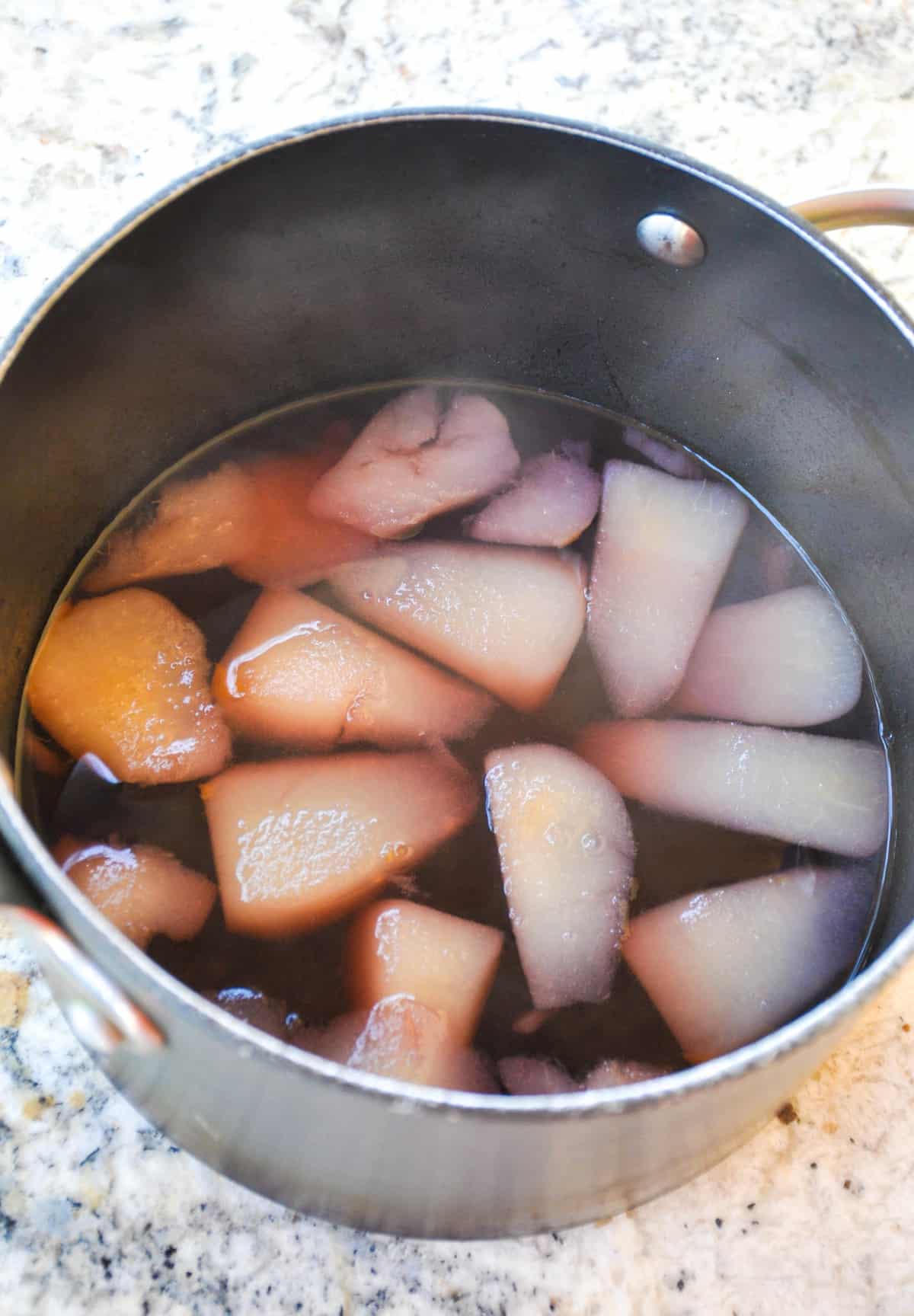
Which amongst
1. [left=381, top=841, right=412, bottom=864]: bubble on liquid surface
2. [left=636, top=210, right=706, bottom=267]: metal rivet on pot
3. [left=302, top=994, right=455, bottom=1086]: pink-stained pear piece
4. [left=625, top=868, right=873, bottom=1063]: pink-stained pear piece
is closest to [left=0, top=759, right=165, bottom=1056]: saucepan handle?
[left=302, top=994, right=455, bottom=1086]: pink-stained pear piece

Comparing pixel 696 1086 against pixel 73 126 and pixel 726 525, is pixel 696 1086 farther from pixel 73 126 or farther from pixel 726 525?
pixel 73 126

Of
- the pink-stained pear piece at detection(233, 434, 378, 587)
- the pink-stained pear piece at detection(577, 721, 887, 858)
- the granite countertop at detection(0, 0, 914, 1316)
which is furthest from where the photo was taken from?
the pink-stained pear piece at detection(233, 434, 378, 587)

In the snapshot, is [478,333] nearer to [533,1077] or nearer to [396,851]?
[396,851]

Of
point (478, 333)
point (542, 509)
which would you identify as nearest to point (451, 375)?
point (478, 333)

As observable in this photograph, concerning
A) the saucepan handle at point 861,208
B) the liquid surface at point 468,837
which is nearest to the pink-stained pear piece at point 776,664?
the liquid surface at point 468,837

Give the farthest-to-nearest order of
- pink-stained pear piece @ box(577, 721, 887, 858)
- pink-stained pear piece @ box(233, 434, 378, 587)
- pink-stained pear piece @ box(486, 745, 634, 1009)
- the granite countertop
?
1. pink-stained pear piece @ box(233, 434, 378, 587)
2. pink-stained pear piece @ box(577, 721, 887, 858)
3. pink-stained pear piece @ box(486, 745, 634, 1009)
4. the granite countertop

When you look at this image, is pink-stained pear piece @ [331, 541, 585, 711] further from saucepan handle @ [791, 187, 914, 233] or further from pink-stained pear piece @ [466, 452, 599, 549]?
saucepan handle @ [791, 187, 914, 233]
